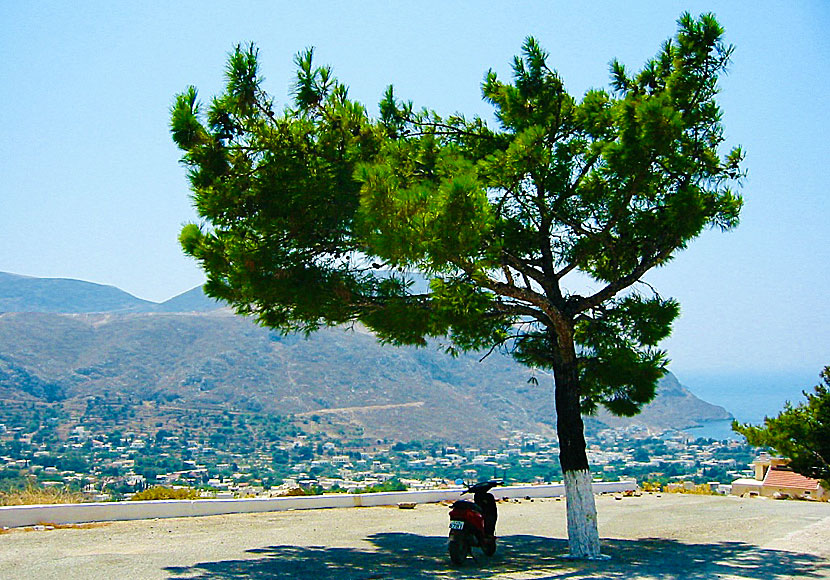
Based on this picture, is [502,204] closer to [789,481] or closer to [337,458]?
[789,481]

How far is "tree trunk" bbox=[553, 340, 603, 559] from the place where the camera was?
10.4 m

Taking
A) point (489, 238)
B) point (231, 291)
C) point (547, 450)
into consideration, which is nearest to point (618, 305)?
point (489, 238)

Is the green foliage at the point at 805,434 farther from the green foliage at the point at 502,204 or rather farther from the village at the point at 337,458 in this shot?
the village at the point at 337,458

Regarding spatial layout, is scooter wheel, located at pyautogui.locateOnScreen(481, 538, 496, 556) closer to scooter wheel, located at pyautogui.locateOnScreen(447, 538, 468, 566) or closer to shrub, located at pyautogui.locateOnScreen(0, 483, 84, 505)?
scooter wheel, located at pyautogui.locateOnScreen(447, 538, 468, 566)

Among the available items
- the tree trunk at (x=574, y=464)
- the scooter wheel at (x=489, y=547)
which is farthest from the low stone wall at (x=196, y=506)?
the tree trunk at (x=574, y=464)

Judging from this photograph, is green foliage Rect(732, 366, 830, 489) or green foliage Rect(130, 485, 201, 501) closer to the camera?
green foliage Rect(732, 366, 830, 489)

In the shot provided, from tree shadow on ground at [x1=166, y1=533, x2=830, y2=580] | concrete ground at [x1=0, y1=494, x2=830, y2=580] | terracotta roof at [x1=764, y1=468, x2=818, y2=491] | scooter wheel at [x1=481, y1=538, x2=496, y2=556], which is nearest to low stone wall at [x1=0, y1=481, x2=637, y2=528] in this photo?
concrete ground at [x1=0, y1=494, x2=830, y2=580]

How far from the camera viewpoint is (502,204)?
1072 centimetres

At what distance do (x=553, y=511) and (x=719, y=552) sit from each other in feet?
19.9

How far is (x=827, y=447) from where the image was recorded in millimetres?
12336

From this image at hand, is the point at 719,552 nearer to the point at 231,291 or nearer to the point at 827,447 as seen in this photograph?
the point at 827,447

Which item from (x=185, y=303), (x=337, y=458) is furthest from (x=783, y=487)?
(x=185, y=303)

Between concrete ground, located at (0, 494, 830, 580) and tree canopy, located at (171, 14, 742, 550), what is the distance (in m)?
1.86

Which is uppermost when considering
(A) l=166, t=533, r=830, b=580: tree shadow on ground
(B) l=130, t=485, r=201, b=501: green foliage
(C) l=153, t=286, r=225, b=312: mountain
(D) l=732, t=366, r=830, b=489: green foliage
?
(C) l=153, t=286, r=225, b=312: mountain
